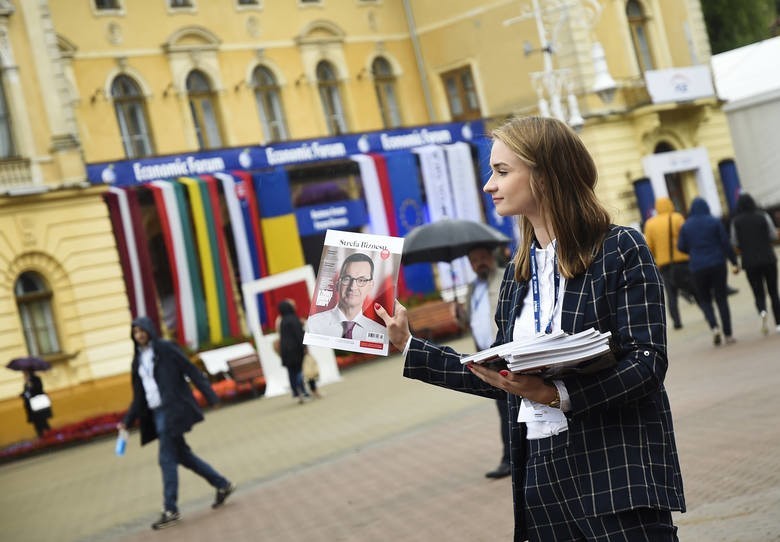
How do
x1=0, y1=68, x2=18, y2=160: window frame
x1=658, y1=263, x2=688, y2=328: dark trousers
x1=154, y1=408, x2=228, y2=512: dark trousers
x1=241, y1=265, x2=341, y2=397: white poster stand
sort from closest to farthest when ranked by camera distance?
1. x1=154, y1=408, x2=228, y2=512: dark trousers
2. x1=658, y1=263, x2=688, y2=328: dark trousers
3. x1=241, y1=265, x2=341, y2=397: white poster stand
4. x1=0, y1=68, x2=18, y2=160: window frame

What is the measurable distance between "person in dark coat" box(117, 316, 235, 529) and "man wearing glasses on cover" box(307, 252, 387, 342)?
7.78m

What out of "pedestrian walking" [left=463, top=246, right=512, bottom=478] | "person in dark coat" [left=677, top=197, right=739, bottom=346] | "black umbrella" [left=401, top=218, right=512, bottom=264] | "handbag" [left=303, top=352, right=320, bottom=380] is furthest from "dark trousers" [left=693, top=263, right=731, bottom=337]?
"handbag" [left=303, top=352, right=320, bottom=380]

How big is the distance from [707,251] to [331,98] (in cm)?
2478

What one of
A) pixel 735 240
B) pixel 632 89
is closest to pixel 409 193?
pixel 632 89

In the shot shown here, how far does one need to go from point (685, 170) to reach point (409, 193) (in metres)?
12.8

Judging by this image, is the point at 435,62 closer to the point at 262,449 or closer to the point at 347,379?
the point at 347,379

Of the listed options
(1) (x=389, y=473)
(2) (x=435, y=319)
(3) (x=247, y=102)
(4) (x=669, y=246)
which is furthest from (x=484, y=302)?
(3) (x=247, y=102)

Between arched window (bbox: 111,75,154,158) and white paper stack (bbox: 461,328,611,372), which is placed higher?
arched window (bbox: 111,75,154,158)

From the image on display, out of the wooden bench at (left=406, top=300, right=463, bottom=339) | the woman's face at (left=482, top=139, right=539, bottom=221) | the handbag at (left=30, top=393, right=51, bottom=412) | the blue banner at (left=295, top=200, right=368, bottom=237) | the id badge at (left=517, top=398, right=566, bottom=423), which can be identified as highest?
the blue banner at (left=295, top=200, right=368, bottom=237)

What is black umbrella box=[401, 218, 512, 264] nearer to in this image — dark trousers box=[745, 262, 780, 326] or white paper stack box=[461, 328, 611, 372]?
dark trousers box=[745, 262, 780, 326]

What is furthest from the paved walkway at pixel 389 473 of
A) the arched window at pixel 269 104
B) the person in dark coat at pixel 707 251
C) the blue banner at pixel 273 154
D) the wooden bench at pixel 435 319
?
the arched window at pixel 269 104

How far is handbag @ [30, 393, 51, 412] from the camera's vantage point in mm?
24156

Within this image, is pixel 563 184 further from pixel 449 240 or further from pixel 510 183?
pixel 449 240

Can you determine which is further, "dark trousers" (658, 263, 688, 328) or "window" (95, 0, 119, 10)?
"window" (95, 0, 119, 10)
